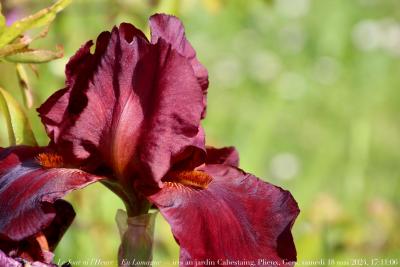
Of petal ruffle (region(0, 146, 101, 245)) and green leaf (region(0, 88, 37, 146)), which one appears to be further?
green leaf (region(0, 88, 37, 146))

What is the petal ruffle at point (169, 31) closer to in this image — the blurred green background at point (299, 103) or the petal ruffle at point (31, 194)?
the petal ruffle at point (31, 194)

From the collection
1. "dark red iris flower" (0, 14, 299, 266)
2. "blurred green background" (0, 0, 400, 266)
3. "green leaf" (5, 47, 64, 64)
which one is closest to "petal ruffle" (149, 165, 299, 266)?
"dark red iris flower" (0, 14, 299, 266)

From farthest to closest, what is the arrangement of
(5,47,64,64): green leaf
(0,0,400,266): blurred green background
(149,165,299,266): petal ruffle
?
(0,0,400,266): blurred green background
(5,47,64,64): green leaf
(149,165,299,266): petal ruffle

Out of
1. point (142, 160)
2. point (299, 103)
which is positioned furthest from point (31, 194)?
point (299, 103)

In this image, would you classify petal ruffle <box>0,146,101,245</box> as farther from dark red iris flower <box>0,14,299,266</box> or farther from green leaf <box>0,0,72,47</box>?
green leaf <box>0,0,72,47</box>

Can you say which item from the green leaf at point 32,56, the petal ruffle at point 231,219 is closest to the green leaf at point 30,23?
the green leaf at point 32,56
